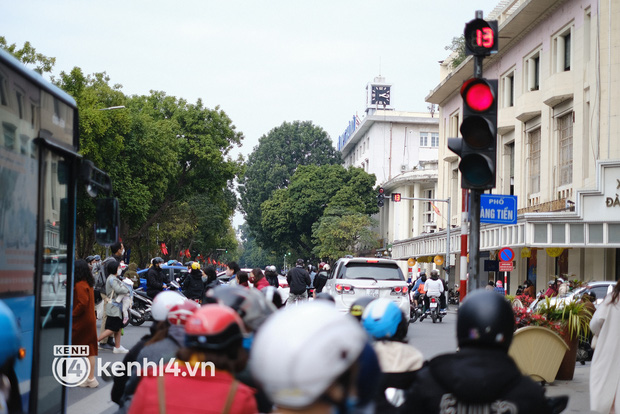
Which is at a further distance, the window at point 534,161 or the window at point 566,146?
the window at point 534,161

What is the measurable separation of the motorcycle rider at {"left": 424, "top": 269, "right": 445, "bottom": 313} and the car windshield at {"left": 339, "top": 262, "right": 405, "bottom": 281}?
7.13 m

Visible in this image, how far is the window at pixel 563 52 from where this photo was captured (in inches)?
1428

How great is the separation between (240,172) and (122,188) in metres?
12.4

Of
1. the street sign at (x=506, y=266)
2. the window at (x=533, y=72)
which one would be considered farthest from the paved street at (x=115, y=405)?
the window at (x=533, y=72)

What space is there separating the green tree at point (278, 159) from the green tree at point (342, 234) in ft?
37.2

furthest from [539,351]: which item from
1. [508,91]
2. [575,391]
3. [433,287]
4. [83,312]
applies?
[508,91]

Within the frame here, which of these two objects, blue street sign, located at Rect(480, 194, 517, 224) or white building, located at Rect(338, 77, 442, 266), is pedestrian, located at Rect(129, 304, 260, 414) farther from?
white building, located at Rect(338, 77, 442, 266)

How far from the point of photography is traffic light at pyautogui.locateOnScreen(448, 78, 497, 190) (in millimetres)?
7637

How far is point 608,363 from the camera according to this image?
7.27m

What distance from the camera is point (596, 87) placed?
32.2 m

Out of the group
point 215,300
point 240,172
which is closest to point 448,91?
point 240,172

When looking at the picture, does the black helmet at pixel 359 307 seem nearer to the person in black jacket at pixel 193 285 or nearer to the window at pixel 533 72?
the person in black jacket at pixel 193 285

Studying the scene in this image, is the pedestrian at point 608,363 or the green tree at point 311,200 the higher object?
the green tree at point 311,200

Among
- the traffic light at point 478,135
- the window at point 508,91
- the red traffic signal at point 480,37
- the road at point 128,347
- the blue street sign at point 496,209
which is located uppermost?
the window at point 508,91
